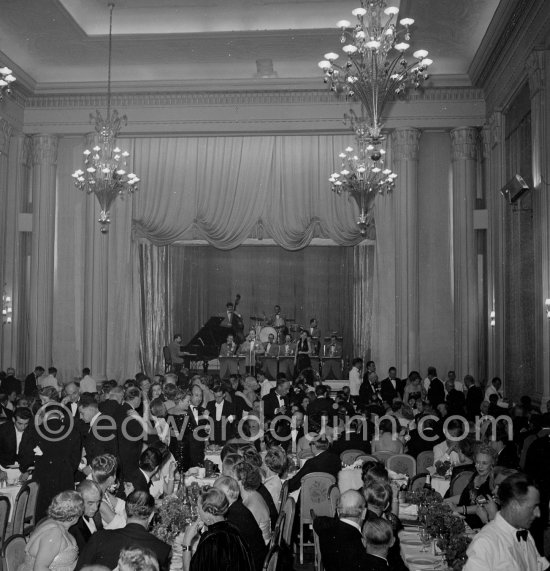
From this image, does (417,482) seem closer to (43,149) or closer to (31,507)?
(31,507)

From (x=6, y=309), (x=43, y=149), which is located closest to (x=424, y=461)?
(x=6, y=309)

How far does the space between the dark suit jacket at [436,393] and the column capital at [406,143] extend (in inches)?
206

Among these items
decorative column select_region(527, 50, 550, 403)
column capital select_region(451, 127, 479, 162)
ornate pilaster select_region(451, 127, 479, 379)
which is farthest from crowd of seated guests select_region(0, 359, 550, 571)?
column capital select_region(451, 127, 479, 162)

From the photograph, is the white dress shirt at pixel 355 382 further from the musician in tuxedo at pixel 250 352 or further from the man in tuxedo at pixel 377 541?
the man in tuxedo at pixel 377 541

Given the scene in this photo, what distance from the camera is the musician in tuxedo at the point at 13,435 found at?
7902 millimetres

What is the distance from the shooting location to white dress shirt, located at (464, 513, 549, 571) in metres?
3.53

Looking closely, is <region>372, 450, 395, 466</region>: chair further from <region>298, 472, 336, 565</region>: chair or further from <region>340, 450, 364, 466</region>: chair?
<region>298, 472, 336, 565</region>: chair

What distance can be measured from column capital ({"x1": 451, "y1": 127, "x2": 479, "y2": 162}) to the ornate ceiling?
42.6 inches

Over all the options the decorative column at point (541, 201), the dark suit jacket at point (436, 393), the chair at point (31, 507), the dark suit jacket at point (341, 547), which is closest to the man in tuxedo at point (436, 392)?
the dark suit jacket at point (436, 393)

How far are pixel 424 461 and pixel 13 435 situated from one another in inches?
175

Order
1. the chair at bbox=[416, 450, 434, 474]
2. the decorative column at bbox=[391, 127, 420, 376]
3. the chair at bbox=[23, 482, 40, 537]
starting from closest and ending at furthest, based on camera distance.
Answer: the chair at bbox=[23, 482, 40, 537]
the chair at bbox=[416, 450, 434, 474]
the decorative column at bbox=[391, 127, 420, 376]

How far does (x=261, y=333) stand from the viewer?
20750 mm

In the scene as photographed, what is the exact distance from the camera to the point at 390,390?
49.4 ft

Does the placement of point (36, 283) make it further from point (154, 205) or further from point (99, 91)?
point (99, 91)
